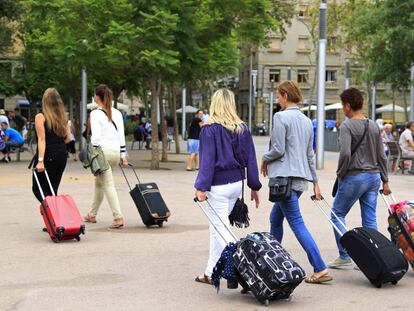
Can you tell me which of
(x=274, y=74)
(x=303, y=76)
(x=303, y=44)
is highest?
(x=303, y=44)

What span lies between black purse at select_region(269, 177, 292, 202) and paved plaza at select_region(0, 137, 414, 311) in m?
0.82

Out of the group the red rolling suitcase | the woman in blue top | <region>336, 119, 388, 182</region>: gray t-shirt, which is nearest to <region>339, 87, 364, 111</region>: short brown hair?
<region>336, 119, 388, 182</region>: gray t-shirt

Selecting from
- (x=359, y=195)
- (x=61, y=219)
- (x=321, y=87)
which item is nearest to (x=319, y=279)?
(x=359, y=195)

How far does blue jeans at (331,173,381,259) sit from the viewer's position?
751 cm

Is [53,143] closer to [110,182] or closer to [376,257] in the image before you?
[110,182]

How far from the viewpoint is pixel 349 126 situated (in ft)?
24.5

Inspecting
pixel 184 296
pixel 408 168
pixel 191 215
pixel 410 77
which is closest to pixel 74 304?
pixel 184 296

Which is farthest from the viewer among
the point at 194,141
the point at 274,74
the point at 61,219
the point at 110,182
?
the point at 274,74

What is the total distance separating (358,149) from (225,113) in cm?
152

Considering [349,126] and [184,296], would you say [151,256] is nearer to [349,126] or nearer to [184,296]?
[184,296]

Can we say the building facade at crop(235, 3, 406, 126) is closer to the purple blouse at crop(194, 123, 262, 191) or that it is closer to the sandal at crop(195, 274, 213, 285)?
the sandal at crop(195, 274, 213, 285)

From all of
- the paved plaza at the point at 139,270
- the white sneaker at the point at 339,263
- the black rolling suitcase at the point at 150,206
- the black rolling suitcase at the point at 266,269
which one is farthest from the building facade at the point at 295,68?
the black rolling suitcase at the point at 266,269

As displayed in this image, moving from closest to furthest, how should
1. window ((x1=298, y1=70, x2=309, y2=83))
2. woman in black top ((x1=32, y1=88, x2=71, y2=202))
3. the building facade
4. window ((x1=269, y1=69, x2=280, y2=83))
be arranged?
woman in black top ((x1=32, y1=88, x2=71, y2=202))
the building facade
window ((x1=298, y1=70, x2=309, y2=83))
window ((x1=269, y1=69, x2=280, y2=83))

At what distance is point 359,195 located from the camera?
24.9 ft
